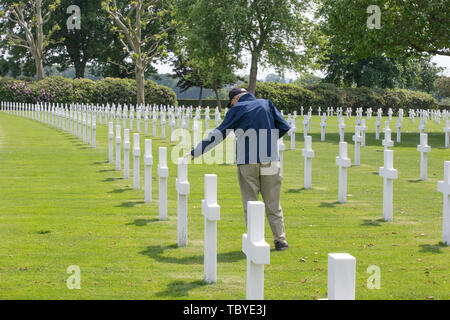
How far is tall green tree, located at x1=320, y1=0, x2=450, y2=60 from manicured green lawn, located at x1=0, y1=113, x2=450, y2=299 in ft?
42.9

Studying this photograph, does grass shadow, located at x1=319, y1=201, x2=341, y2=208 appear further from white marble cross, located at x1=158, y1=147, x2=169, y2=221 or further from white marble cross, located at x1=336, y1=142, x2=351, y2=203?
white marble cross, located at x1=158, y1=147, x2=169, y2=221

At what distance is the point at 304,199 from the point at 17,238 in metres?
5.51

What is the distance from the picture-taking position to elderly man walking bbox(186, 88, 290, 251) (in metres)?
7.90

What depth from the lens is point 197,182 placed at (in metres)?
14.7

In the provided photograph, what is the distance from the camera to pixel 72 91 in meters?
55.9

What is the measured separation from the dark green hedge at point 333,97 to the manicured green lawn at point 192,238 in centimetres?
4288

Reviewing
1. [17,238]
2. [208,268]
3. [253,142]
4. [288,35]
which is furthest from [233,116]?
[288,35]

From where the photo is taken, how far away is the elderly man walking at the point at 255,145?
7902mm

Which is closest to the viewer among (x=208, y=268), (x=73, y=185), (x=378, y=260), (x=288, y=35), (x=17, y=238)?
(x=208, y=268)

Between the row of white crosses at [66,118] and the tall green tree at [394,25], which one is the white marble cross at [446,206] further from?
the tall green tree at [394,25]

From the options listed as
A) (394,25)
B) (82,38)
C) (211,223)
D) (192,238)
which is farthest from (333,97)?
(211,223)

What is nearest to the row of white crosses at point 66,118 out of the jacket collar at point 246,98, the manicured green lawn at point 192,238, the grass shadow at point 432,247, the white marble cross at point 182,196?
the manicured green lawn at point 192,238

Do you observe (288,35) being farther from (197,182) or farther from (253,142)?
(253,142)

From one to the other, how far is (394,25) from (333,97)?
33.1m
